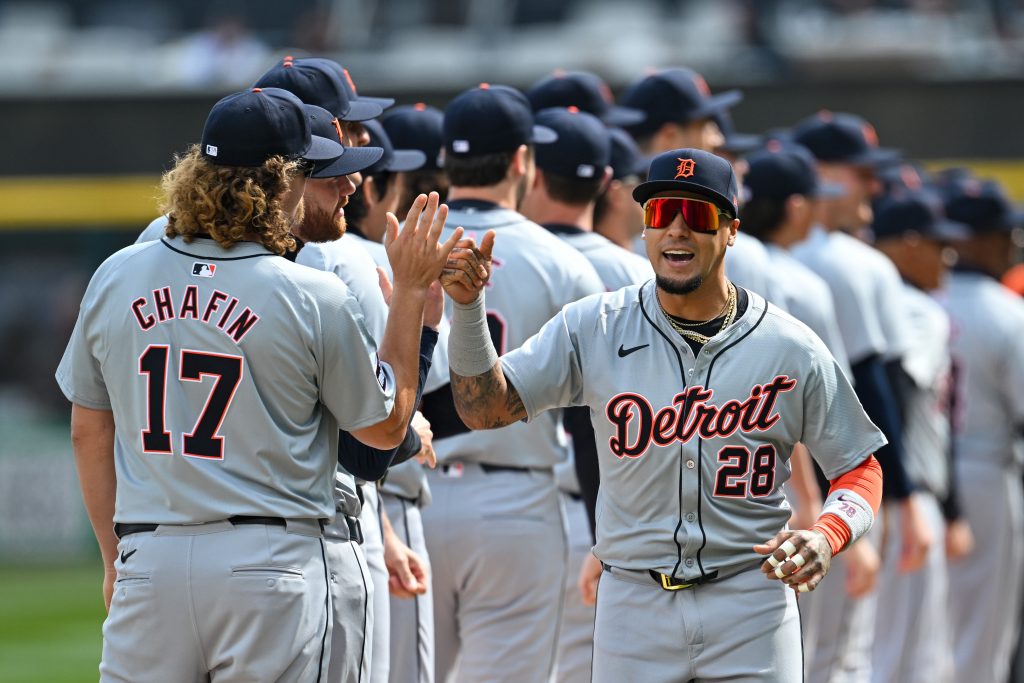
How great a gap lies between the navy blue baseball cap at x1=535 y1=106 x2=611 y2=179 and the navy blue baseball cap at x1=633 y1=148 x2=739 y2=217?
4.24ft

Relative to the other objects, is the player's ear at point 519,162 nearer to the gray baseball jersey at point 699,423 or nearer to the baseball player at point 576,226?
the baseball player at point 576,226

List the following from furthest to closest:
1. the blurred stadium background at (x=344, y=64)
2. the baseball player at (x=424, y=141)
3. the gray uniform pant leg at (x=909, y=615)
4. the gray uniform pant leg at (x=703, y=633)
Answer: the blurred stadium background at (x=344, y=64)
the gray uniform pant leg at (x=909, y=615)
the baseball player at (x=424, y=141)
the gray uniform pant leg at (x=703, y=633)

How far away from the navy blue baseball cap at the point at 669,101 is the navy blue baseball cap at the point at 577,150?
3.79ft

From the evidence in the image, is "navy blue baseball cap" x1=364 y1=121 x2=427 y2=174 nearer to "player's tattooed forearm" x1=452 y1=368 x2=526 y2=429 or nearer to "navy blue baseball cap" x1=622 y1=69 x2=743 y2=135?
"player's tattooed forearm" x1=452 y1=368 x2=526 y2=429

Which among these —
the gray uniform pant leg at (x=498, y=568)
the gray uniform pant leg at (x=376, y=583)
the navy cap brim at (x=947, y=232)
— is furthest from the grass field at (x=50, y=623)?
the gray uniform pant leg at (x=376, y=583)

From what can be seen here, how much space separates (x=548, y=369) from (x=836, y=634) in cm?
313

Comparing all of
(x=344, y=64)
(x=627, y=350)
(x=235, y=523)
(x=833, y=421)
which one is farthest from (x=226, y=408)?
(x=344, y=64)

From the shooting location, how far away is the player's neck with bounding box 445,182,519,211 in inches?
201

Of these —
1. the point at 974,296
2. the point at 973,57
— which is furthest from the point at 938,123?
the point at 974,296

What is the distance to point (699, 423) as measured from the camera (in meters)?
3.95

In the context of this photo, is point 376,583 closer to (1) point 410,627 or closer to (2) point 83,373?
(1) point 410,627

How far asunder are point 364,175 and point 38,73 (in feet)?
45.6

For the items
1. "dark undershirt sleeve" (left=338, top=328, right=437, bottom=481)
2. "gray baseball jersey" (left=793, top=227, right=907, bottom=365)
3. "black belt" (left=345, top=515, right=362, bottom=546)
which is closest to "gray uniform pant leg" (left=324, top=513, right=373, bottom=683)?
"black belt" (left=345, top=515, right=362, bottom=546)

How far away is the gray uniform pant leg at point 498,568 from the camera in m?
4.91
